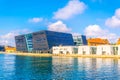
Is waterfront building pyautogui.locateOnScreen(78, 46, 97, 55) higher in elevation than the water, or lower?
higher

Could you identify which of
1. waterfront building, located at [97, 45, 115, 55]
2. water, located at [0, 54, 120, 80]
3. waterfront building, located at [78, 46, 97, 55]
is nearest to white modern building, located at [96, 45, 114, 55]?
waterfront building, located at [97, 45, 115, 55]

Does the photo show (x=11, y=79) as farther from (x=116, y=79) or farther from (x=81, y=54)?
(x=81, y=54)

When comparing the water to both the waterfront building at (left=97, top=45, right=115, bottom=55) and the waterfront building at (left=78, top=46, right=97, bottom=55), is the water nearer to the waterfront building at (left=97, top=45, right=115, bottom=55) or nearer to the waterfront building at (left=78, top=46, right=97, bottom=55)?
the waterfront building at (left=97, top=45, right=115, bottom=55)

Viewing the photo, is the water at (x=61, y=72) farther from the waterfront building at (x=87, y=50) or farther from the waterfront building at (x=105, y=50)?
the waterfront building at (x=87, y=50)

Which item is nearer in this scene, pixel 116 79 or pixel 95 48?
pixel 116 79

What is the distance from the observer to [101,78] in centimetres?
5519

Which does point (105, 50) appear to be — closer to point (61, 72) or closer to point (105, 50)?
point (105, 50)

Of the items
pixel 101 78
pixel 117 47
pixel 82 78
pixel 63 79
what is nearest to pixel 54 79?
pixel 63 79

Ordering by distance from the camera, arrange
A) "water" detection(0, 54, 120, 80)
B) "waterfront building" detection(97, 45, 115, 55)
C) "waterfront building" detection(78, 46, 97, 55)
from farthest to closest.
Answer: "waterfront building" detection(78, 46, 97, 55)
"waterfront building" detection(97, 45, 115, 55)
"water" detection(0, 54, 120, 80)

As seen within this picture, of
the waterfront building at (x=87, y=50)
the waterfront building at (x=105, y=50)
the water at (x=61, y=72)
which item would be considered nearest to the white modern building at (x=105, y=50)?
the waterfront building at (x=105, y=50)

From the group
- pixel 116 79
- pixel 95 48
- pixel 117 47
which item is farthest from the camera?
pixel 95 48

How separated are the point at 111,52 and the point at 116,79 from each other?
4816 inches

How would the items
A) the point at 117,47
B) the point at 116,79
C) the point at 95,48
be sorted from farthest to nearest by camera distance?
the point at 95,48
the point at 117,47
the point at 116,79

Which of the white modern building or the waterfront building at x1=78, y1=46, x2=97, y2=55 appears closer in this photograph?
the white modern building
